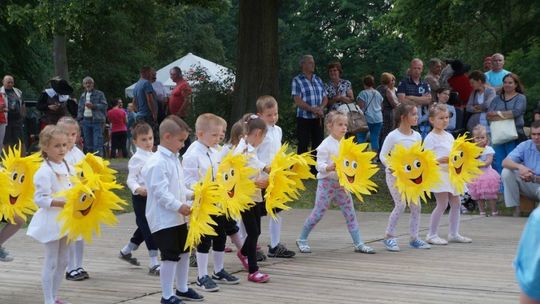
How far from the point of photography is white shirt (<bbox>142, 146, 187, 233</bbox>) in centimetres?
728

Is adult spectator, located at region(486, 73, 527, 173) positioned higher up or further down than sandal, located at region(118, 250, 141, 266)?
higher up

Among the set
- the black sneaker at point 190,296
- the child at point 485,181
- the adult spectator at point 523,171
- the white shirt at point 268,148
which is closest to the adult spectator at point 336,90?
the child at point 485,181

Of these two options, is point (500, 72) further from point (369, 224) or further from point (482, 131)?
point (369, 224)

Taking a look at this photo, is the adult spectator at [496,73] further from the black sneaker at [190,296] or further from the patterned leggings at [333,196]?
the black sneaker at [190,296]

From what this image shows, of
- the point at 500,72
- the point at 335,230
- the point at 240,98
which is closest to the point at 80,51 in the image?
the point at 240,98

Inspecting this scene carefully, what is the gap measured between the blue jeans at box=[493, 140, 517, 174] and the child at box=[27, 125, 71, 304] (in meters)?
9.05

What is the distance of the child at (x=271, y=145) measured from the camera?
968cm

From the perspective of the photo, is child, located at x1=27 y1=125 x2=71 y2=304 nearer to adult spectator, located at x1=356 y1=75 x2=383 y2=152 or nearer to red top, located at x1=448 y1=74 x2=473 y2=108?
red top, located at x1=448 y1=74 x2=473 y2=108

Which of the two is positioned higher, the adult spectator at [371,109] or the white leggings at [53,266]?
the adult spectator at [371,109]

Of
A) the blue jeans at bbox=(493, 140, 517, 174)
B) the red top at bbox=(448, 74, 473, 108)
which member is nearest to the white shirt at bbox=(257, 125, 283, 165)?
the blue jeans at bbox=(493, 140, 517, 174)

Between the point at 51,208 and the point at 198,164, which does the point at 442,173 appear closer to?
the point at 198,164

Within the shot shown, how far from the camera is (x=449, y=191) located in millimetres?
10773

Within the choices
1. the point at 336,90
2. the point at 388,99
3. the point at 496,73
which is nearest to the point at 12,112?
the point at 336,90

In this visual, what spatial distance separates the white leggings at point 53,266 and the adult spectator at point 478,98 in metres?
9.35
